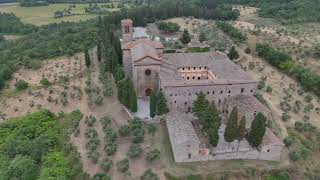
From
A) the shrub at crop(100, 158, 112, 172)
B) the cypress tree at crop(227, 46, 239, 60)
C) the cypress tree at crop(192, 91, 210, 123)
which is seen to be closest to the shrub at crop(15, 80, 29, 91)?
the shrub at crop(100, 158, 112, 172)

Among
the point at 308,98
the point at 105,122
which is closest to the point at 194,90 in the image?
the point at 105,122

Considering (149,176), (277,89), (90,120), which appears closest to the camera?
(149,176)

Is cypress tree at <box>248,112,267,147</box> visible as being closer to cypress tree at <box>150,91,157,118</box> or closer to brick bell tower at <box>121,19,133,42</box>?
cypress tree at <box>150,91,157,118</box>

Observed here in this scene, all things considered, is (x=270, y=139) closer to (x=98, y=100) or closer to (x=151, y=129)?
(x=151, y=129)

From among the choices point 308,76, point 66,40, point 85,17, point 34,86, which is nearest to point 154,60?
point 34,86

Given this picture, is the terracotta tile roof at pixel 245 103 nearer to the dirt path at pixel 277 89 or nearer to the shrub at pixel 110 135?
the dirt path at pixel 277 89

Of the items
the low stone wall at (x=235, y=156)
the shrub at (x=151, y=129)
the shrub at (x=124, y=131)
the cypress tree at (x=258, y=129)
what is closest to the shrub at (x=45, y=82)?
the shrub at (x=124, y=131)

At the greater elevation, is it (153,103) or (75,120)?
(153,103)
